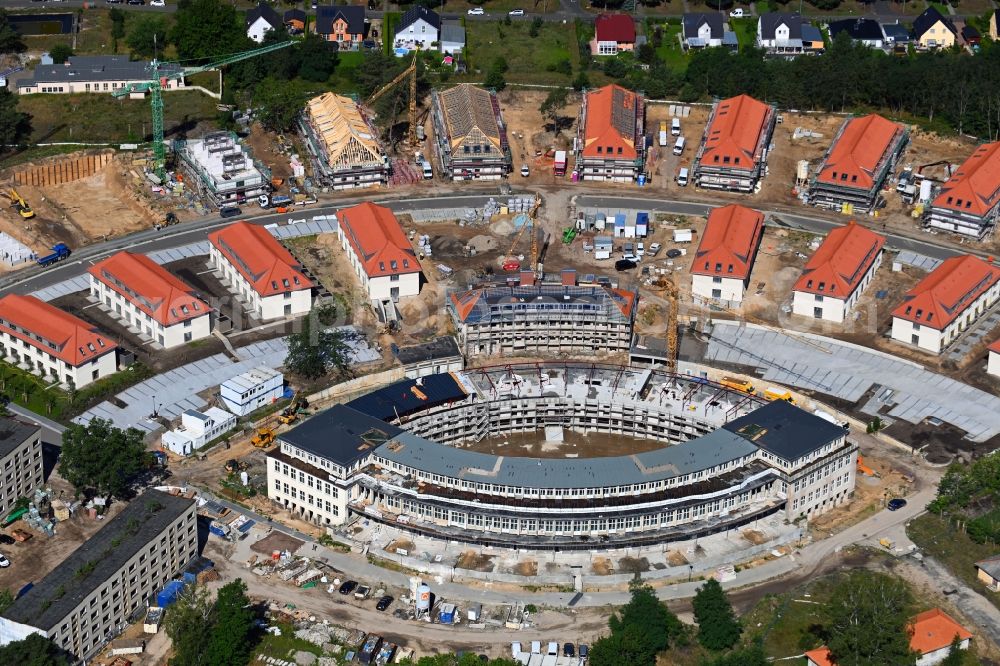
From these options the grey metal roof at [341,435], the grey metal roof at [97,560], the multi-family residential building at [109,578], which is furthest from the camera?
the grey metal roof at [341,435]

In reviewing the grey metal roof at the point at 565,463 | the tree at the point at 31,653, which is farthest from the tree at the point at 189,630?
the grey metal roof at the point at 565,463

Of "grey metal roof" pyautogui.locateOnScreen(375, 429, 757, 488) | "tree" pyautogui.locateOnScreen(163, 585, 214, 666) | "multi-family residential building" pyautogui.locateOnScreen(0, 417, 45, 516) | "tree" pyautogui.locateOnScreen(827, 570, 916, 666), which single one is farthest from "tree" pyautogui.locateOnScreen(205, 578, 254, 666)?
"tree" pyautogui.locateOnScreen(827, 570, 916, 666)

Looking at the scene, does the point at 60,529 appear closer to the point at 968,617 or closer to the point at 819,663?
the point at 819,663

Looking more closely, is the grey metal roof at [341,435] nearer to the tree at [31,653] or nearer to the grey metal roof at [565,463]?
the grey metal roof at [565,463]

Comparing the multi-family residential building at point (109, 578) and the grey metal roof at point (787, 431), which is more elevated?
the grey metal roof at point (787, 431)

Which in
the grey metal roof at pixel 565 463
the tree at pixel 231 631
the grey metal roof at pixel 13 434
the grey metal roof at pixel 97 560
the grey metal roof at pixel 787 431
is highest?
the grey metal roof at pixel 787 431

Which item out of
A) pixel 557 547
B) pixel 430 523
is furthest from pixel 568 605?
pixel 430 523

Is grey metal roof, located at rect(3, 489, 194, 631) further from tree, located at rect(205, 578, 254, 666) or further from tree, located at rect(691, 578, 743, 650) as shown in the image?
tree, located at rect(691, 578, 743, 650)
